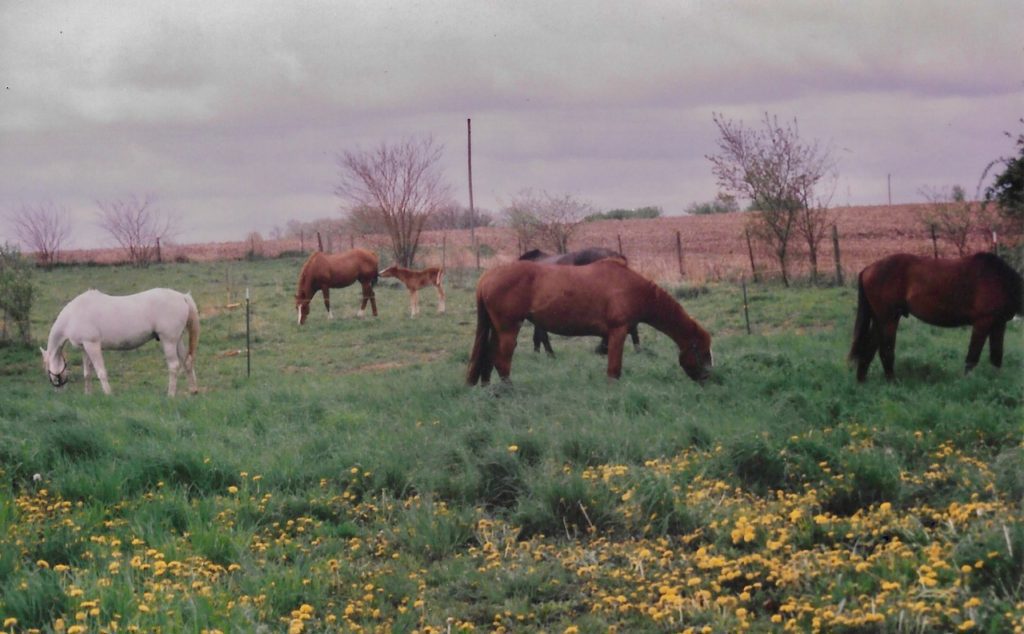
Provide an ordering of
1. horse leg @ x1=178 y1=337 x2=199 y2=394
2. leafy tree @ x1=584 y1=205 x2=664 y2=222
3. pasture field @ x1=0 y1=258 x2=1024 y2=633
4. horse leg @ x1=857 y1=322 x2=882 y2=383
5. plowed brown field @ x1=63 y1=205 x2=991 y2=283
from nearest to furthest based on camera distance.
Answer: pasture field @ x1=0 y1=258 x2=1024 y2=633 → horse leg @ x1=857 y1=322 x2=882 y2=383 → horse leg @ x1=178 y1=337 x2=199 y2=394 → plowed brown field @ x1=63 y1=205 x2=991 y2=283 → leafy tree @ x1=584 y1=205 x2=664 y2=222

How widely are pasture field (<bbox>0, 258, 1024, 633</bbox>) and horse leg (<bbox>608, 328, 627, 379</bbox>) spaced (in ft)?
0.54

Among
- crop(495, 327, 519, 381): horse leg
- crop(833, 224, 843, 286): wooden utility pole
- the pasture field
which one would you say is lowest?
the pasture field

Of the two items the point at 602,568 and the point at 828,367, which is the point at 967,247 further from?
the point at 602,568

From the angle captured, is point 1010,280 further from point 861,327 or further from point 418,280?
point 418,280

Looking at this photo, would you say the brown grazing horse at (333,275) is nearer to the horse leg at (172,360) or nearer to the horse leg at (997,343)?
the horse leg at (172,360)

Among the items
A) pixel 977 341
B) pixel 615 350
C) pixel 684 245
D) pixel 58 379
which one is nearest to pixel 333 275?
pixel 58 379

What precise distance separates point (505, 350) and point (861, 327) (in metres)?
3.76

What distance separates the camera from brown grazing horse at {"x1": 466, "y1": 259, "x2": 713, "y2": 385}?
10258 millimetres

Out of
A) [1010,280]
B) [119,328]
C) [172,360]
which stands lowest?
[172,360]

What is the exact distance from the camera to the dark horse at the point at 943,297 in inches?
362

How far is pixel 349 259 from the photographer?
76.1 ft

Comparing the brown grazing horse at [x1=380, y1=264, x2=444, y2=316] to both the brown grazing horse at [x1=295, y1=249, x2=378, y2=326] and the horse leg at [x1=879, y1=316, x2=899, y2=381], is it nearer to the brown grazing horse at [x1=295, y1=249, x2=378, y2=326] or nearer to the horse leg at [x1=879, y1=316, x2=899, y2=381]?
the brown grazing horse at [x1=295, y1=249, x2=378, y2=326]

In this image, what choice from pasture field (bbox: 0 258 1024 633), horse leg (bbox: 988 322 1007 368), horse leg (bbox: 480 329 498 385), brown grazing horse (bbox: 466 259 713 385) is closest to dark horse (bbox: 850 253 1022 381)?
horse leg (bbox: 988 322 1007 368)

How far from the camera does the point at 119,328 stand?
12969 mm
